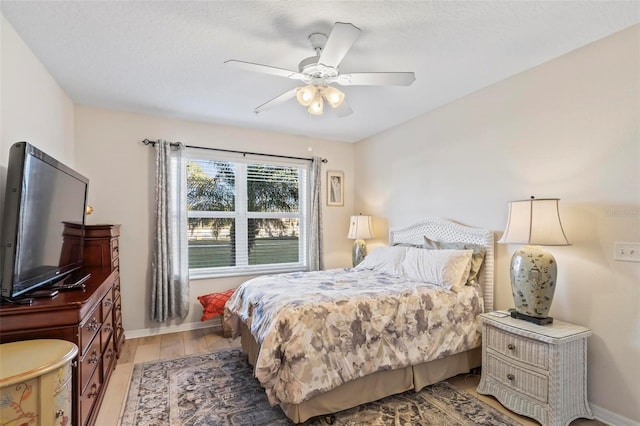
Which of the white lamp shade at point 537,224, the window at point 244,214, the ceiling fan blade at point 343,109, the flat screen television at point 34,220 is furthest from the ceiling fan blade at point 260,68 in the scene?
the window at point 244,214

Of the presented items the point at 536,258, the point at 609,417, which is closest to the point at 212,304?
the point at 536,258

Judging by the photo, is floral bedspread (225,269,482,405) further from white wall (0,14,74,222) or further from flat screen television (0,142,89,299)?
white wall (0,14,74,222)

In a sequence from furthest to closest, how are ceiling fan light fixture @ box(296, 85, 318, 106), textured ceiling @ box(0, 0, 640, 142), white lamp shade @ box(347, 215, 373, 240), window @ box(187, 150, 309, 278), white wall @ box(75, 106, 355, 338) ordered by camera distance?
white lamp shade @ box(347, 215, 373, 240), window @ box(187, 150, 309, 278), white wall @ box(75, 106, 355, 338), ceiling fan light fixture @ box(296, 85, 318, 106), textured ceiling @ box(0, 0, 640, 142)

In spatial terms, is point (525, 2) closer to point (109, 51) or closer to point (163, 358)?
point (109, 51)

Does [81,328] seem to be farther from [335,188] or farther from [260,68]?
[335,188]

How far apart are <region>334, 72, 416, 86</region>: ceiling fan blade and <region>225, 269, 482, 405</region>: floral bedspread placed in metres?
1.53

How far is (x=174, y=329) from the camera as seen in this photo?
3764 mm

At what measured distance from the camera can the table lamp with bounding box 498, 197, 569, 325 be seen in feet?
7.03

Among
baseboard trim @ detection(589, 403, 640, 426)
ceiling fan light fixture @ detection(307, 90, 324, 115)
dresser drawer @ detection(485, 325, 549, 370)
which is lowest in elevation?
baseboard trim @ detection(589, 403, 640, 426)

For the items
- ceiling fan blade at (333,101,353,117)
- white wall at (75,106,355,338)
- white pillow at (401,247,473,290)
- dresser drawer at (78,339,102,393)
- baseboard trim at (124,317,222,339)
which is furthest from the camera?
baseboard trim at (124,317,222,339)

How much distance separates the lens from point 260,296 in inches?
98.6

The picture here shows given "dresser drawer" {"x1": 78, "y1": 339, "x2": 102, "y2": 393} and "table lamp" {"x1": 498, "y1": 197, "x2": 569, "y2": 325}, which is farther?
"table lamp" {"x1": 498, "y1": 197, "x2": 569, "y2": 325}

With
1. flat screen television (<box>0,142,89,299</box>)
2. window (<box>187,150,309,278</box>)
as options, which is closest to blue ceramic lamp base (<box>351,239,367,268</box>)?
window (<box>187,150,309,278</box>)

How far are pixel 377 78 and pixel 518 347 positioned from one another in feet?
6.70
